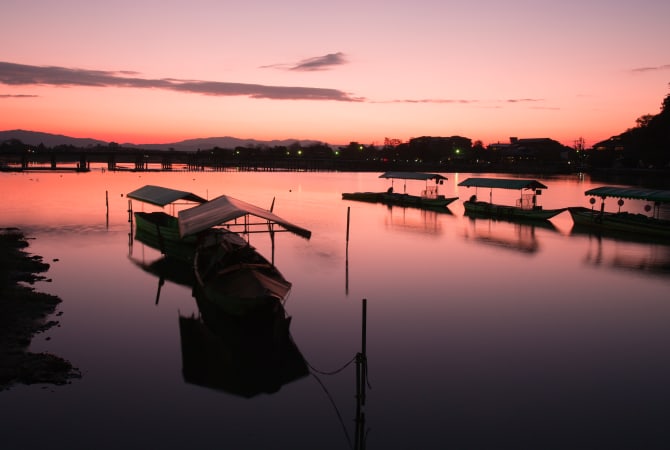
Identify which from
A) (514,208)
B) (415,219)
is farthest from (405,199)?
(514,208)

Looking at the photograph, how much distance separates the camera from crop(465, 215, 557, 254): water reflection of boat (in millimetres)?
39406

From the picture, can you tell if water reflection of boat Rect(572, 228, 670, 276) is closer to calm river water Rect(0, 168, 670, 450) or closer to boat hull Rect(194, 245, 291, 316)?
calm river water Rect(0, 168, 670, 450)

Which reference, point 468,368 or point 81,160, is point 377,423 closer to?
point 468,368

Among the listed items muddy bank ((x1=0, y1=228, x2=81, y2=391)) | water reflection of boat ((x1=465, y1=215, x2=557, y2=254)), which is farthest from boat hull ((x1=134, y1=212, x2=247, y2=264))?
water reflection of boat ((x1=465, y1=215, x2=557, y2=254))

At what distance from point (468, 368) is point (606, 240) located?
3149 centimetres

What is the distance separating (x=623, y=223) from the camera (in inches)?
1736

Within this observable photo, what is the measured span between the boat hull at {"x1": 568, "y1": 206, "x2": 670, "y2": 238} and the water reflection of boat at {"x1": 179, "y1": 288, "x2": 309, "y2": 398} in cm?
3534

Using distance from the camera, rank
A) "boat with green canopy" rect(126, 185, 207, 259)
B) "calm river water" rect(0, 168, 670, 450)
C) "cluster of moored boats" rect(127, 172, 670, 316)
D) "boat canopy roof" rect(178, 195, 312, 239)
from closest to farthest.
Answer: "calm river water" rect(0, 168, 670, 450), "cluster of moored boats" rect(127, 172, 670, 316), "boat canopy roof" rect(178, 195, 312, 239), "boat with green canopy" rect(126, 185, 207, 259)

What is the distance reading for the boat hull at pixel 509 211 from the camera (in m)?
51.7

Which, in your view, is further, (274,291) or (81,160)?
(81,160)

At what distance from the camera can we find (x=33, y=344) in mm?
16531

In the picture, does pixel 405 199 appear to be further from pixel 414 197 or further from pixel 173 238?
pixel 173 238

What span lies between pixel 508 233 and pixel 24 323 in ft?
124

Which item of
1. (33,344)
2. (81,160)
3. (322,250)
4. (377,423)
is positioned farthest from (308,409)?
(81,160)
